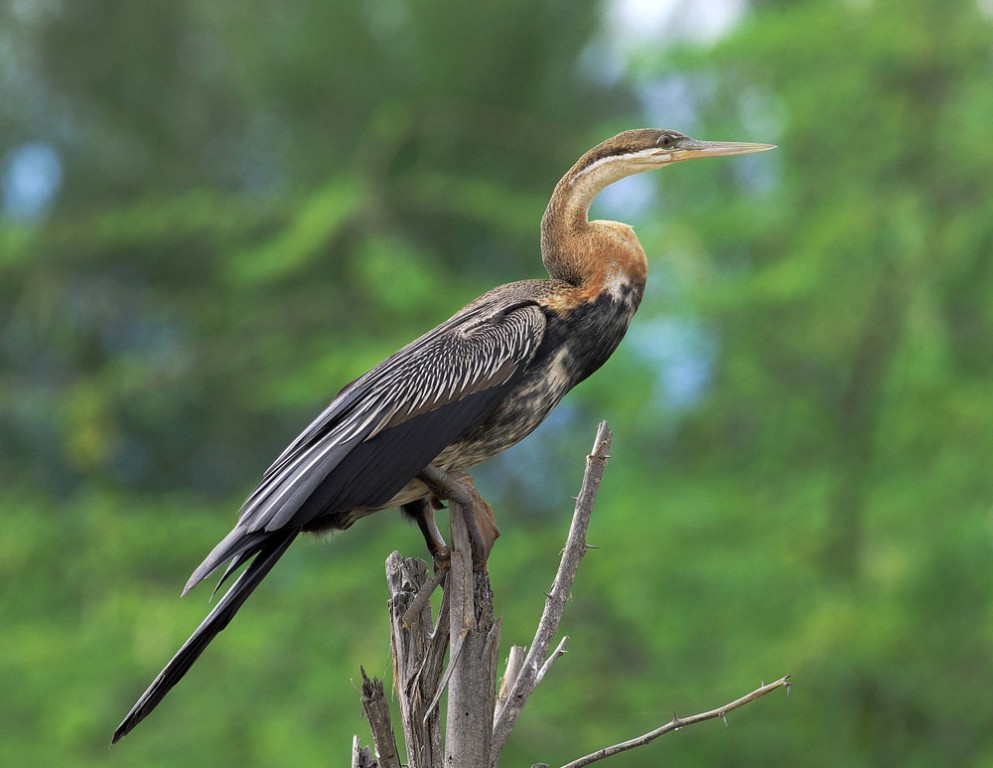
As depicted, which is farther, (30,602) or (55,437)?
(55,437)

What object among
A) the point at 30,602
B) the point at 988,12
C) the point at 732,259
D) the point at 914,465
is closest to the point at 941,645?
the point at 914,465

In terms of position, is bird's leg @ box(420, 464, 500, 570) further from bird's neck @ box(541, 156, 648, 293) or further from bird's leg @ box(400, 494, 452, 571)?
bird's neck @ box(541, 156, 648, 293)

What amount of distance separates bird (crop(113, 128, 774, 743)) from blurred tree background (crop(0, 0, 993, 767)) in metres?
3.08

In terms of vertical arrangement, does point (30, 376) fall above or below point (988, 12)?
above

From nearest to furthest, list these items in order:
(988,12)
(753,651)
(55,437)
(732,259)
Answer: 1. (753,651)
2. (988,12)
3. (732,259)
4. (55,437)

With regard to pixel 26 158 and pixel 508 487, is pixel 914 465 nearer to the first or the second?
pixel 508 487

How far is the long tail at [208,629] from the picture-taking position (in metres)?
2.66

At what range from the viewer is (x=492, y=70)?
13359mm

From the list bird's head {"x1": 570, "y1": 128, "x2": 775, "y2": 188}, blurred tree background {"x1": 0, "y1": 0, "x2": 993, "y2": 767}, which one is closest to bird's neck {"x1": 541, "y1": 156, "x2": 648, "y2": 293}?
bird's head {"x1": 570, "y1": 128, "x2": 775, "y2": 188}

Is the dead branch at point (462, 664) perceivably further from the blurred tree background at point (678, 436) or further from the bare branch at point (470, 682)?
the blurred tree background at point (678, 436)

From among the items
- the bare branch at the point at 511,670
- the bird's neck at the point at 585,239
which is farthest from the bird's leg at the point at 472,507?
the bird's neck at the point at 585,239

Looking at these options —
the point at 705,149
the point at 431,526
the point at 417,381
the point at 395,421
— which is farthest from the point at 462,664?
the point at 705,149

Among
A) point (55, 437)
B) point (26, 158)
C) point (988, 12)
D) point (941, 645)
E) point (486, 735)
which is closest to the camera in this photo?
point (486, 735)

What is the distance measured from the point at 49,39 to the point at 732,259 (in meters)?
8.73
